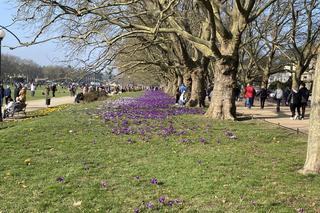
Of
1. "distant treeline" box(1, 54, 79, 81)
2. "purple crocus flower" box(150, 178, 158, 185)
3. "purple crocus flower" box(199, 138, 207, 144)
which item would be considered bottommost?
"purple crocus flower" box(150, 178, 158, 185)

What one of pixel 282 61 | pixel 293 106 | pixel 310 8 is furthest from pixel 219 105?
pixel 282 61

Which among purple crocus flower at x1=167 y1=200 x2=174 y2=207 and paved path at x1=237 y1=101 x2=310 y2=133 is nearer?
purple crocus flower at x1=167 y1=200 x2=174 y2=207

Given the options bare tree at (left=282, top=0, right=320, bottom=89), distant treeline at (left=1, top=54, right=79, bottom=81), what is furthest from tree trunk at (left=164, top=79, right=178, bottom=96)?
distant treeline at (left=1, top=54, right=79, bottom=81)

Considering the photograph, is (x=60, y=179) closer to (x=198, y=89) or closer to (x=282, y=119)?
(x=282, y=119)

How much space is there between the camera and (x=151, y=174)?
7539 millimetres

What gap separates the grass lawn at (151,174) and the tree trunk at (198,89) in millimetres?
14097

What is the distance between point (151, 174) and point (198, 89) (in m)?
19.3

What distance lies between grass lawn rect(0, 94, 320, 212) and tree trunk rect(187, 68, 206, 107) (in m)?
14.1

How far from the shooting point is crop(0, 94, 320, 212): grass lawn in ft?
19.5

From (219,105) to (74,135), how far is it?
793cm

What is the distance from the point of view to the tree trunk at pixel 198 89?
26219mm

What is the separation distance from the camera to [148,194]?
6332 mm

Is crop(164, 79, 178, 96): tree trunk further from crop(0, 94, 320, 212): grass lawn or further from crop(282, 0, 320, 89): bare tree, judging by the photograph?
crop(0, 94, 320, 212): grass lawn

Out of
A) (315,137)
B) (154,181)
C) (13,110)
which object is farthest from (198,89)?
(154,181)
